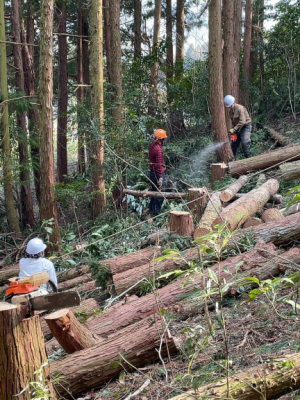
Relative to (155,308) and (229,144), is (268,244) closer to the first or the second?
(155,308)

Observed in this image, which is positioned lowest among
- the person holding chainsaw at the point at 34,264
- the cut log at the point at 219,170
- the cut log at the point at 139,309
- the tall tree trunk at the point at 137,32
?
the cut log at the point at 139,309

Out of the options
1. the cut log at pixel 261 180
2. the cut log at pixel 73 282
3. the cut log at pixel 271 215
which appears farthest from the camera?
the cut log at pixel 261 180

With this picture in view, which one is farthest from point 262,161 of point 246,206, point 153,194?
point 246,206

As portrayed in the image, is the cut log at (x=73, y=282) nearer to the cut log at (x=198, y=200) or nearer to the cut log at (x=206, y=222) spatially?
the cut log at (x=206, y=222)

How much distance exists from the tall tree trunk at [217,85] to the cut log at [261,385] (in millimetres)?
10087

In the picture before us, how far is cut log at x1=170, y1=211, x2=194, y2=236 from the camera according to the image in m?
6.93

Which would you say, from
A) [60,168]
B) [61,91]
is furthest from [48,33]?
[60,168]

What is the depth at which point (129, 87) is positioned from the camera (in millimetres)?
14719

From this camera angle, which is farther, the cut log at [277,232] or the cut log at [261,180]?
the cut log at [261,180]

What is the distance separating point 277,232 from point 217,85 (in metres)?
7.55

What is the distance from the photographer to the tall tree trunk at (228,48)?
13938 millimetres

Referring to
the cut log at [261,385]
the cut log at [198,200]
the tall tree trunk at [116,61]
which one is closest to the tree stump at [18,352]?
the cut log at [261,385]

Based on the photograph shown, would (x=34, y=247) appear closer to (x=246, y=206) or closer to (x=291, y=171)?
(x=246, y=206)

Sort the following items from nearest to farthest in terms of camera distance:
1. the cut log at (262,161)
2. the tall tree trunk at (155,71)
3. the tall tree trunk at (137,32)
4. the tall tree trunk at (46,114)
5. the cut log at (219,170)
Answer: the tall tree trunk at (46,114) → the cut log at (262,161) → the cut log at (219,170) → the tall tree trunk at (155,71) → the tall tree trunk at (137,32)
